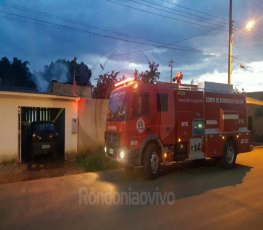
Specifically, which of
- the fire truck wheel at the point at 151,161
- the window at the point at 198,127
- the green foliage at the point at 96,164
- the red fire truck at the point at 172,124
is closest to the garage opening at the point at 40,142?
the green foliage at the point at 96,164

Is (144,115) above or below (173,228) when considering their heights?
above

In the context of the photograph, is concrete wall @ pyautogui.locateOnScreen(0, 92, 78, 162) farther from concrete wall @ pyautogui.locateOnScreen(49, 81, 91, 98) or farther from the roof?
concrete wall @ pyautogui.locateOnScreen(49, 81, 91, 98)

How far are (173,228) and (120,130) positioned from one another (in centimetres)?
480

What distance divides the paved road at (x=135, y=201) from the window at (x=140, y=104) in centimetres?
220

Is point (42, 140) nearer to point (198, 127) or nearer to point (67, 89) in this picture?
point (198, 127)

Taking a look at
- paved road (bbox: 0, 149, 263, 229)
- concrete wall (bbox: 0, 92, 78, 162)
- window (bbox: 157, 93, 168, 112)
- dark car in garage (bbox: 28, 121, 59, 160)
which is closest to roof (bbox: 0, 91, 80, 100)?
concrete wall (bbox: 0, 92, 78, 162)

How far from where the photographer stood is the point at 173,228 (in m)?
5.80

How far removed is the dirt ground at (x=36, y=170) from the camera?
425 inches

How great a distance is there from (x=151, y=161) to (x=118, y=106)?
2.10m

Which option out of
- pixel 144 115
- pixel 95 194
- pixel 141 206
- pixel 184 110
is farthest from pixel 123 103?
pixel 141 206

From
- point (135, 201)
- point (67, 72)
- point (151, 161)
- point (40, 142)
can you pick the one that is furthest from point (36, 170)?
point (67, 72)

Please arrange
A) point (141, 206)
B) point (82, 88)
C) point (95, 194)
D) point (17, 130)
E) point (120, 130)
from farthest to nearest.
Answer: point (82, 88), point (17, 130), point (120, 130), point (95, 194), point (141, 206)

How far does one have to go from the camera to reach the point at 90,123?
53.1ft

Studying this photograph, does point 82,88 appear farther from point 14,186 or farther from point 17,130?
point 14,186
